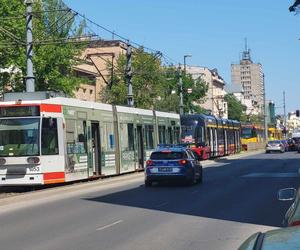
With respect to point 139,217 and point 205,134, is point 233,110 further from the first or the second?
point 139,217

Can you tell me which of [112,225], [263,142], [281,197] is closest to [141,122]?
[112,225]

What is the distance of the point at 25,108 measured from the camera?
2339cm

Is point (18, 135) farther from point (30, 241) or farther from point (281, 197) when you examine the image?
point (281, 197)

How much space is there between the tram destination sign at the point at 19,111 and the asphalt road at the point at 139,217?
308 cm

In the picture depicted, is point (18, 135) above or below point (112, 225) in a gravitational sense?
above

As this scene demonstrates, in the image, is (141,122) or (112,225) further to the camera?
(141,122)

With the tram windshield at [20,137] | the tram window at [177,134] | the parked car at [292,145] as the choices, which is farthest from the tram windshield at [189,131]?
the parked car at [292,145]

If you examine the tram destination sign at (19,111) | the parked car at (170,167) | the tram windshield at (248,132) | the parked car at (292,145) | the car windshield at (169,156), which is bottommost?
the parked car at (170,167)

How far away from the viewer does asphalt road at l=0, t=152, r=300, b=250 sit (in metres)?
11.0

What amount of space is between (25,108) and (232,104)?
394 feet

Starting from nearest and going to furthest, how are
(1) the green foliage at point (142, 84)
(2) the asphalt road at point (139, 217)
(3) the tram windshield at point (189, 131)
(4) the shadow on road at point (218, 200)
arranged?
1. (2) the asphalt road at point (139, 217)
2. (4) the shadow on road at point (218, 200)
3. (3) the tram windshield at point (189, 131)
4. (1) the green foliage at point (142, 84)

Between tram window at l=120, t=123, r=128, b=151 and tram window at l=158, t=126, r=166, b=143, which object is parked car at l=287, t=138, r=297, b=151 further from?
tram window at l=120, t=123, r=128, b=151

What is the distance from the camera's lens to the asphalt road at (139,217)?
11.0 metres

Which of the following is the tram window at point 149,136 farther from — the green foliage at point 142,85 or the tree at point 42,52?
the green foliage at point 142,85
